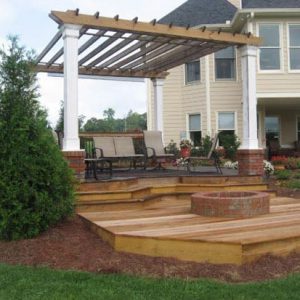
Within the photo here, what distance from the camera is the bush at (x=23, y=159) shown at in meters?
4.59

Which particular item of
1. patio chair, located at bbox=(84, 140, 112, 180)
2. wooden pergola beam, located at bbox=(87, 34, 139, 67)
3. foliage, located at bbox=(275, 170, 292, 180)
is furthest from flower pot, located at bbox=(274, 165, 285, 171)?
wooden pergola beam, located at bbox=(87, 34, 139, 67)

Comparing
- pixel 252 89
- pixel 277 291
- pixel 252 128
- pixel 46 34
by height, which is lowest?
pixel 277 291

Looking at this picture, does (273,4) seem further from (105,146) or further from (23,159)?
(23,159)

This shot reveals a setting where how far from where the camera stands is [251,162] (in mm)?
8195

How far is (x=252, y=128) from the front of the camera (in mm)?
8344

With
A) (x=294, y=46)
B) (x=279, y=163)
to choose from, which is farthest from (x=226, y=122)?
(x=279, y=163)

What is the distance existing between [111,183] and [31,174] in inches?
85.1

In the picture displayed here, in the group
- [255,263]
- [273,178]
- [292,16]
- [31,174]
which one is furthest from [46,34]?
[292,16]

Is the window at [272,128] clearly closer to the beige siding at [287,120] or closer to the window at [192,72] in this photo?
the beige siding at [287,120]

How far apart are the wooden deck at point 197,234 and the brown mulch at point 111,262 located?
9 centimetres

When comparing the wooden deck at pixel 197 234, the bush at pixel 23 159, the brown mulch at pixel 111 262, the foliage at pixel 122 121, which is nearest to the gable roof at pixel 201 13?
the wooden deck at pixel 197 234

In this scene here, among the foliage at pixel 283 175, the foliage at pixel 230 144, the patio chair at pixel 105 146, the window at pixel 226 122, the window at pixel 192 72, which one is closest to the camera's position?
the patio chair at pixel 105 146

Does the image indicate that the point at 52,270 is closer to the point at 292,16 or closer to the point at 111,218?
the point at 111,218

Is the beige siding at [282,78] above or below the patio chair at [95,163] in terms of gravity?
above
